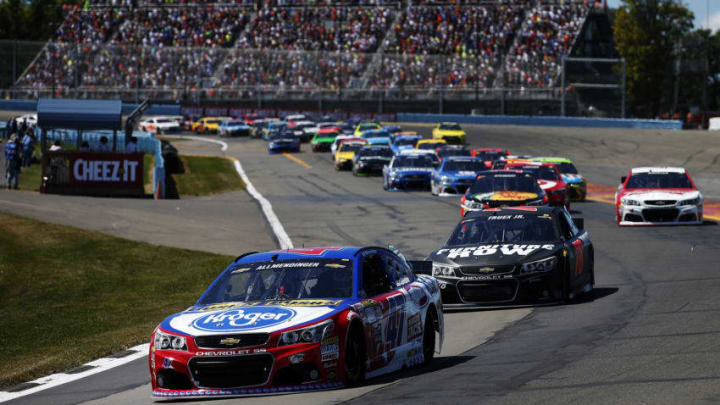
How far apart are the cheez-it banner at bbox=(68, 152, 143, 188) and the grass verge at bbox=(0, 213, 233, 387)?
9494mm

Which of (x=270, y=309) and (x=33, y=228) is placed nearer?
(x=270, y=309)

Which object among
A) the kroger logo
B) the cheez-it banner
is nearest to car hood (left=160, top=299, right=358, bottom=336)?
the kroger logo

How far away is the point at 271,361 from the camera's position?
8609 mm

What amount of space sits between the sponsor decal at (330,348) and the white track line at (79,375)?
330 centimetres

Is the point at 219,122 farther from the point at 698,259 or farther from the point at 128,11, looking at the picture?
the point at 698,259

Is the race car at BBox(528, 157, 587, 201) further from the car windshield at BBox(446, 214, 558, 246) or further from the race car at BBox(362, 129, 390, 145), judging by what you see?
the race car at BBox(362, 129, 390, 145)

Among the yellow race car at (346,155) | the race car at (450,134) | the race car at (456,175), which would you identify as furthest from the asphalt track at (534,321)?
the race car at (450,134)

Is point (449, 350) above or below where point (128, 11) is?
below

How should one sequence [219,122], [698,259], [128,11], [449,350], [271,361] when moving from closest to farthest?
[271,361] → [449,350] → [698,259] → [219,122] → [128,11]

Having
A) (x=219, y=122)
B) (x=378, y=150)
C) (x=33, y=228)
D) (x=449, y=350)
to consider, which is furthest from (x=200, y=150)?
(x=449, y=350)

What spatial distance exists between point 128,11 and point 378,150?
5513 cm

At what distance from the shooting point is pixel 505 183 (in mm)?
25469

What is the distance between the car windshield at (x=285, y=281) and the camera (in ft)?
31.6

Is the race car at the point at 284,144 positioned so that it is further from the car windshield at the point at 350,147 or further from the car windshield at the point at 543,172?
the car windshield at the point at 543,172
